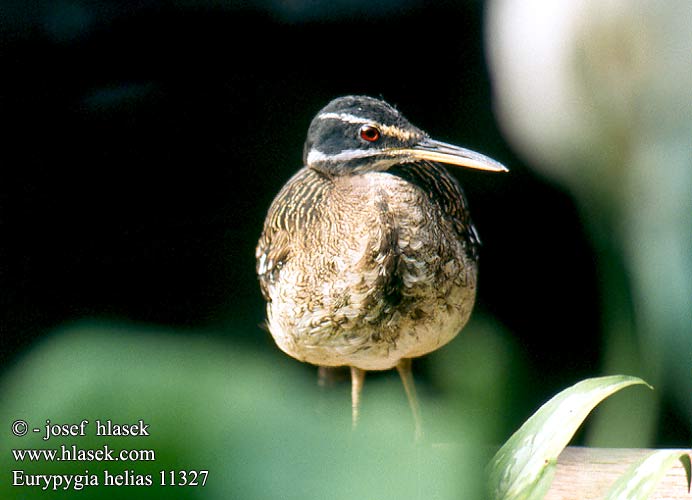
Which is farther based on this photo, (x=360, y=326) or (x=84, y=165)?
(x=84, y=165)

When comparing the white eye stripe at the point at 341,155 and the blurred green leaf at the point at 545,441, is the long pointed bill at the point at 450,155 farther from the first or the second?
the blurred green leaf at the point at 545,441

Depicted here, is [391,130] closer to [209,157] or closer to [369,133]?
[369,133]

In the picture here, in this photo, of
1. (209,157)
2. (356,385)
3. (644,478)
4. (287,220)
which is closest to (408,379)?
(356,385)

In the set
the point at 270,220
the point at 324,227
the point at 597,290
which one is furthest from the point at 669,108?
the point at 270,220

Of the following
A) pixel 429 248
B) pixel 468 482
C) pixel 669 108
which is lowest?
pixel 468 482

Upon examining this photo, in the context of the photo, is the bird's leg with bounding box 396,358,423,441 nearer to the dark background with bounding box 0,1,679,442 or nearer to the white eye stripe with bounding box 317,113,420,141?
the dark background with bounding box 0,1,679,442

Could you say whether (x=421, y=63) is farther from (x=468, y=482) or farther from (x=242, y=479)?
(x=242, y=479)
